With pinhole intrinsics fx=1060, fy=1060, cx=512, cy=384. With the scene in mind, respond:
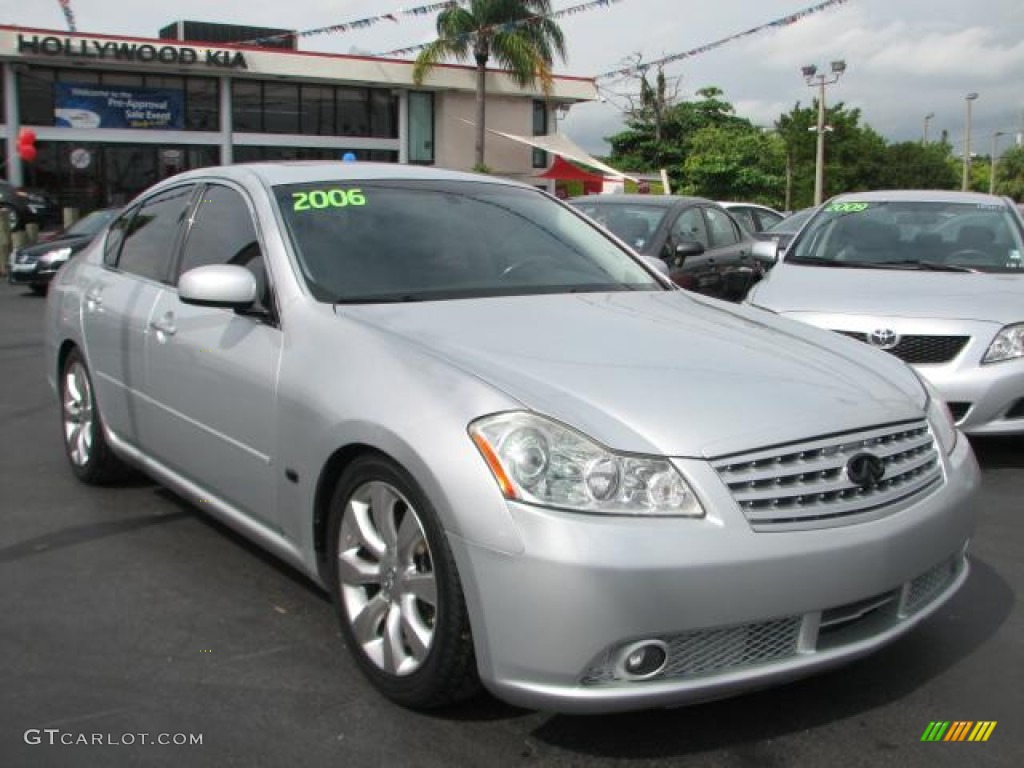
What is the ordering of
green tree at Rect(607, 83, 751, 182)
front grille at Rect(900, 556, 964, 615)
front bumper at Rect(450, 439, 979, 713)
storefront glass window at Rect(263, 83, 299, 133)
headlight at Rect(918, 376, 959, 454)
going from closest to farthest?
front bumper at Rect(450, 439, 979, 713), front grille at Rect(900, 556, 964, 615), headlight at Rect(918, 376, 959, 454), storefront glass window at Rect(263, 83, 299, 133), green tree at Rect(607, 83, 751, 182)

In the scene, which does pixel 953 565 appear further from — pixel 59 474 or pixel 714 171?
pixel 714 171

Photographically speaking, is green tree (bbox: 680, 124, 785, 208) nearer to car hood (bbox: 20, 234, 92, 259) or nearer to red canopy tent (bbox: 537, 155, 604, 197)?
red canopy tent (bbox: 537, 155, 604, 197)

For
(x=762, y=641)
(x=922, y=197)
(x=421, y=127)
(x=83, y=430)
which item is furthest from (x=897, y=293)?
(x=421, y=127)

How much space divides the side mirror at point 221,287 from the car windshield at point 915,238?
4558 millimetres

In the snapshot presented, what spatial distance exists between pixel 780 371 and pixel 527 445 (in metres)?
0.88

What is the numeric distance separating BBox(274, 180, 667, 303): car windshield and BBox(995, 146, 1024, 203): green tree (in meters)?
91.6

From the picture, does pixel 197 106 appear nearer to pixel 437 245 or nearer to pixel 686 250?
pixel 686 250

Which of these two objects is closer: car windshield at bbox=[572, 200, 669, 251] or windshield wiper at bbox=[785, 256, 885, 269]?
windshield wiper at bbox=[785, 256, 885, 269]

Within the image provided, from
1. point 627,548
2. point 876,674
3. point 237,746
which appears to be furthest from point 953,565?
point 237,746

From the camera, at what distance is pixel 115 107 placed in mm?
27281

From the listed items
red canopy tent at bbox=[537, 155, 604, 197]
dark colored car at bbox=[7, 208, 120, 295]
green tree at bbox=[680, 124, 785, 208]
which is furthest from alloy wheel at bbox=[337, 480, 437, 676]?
green tree at bbox=[680, 124, 785, 208]

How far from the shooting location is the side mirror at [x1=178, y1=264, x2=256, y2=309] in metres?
3.48

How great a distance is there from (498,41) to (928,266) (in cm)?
2357

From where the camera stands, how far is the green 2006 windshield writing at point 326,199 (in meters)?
3.87
